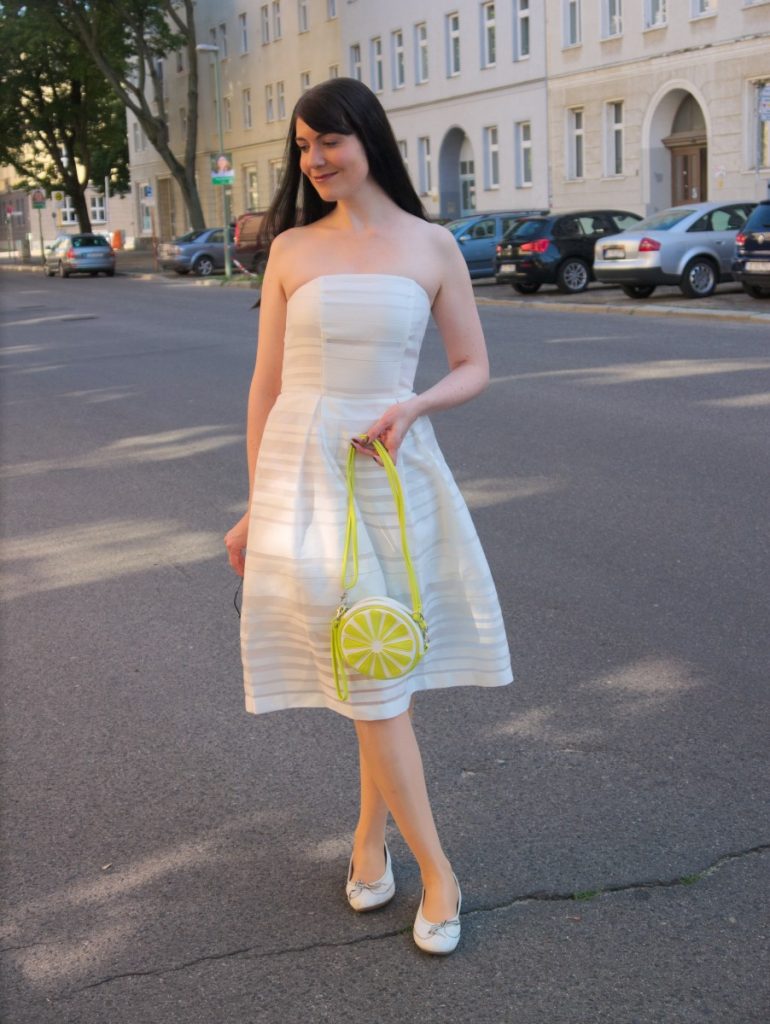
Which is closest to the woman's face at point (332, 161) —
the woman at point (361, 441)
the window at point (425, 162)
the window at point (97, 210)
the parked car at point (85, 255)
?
the woman at point (361, 441)

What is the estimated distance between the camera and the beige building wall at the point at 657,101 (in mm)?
32094

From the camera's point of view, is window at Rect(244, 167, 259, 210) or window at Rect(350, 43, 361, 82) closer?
window at Rect(350, 43, 361, 82)

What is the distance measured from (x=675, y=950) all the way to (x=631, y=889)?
0.98 ft

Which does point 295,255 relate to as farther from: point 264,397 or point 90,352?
point 90,352

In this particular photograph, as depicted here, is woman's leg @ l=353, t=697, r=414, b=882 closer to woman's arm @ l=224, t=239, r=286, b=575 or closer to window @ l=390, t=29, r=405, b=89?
woman's arm @ l=224, t=239, r=286, b=575

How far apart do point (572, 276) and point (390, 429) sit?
23814mm

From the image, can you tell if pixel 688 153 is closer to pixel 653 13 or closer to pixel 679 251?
pixel 653 13

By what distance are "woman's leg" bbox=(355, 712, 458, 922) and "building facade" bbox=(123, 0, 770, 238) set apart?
100 ft

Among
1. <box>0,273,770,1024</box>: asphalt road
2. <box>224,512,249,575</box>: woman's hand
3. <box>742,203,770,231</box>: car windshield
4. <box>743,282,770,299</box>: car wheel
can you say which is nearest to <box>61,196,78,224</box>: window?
<box>743,282,770,299</box>: car wheel

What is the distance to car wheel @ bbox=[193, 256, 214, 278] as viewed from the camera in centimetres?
4388

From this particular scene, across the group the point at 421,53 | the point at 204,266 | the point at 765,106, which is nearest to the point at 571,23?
the point at 421,53

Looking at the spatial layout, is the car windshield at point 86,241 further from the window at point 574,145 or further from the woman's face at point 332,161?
the woman's face at point 332,161

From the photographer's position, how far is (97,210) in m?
93.3

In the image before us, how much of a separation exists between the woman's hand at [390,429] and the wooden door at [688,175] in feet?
111
